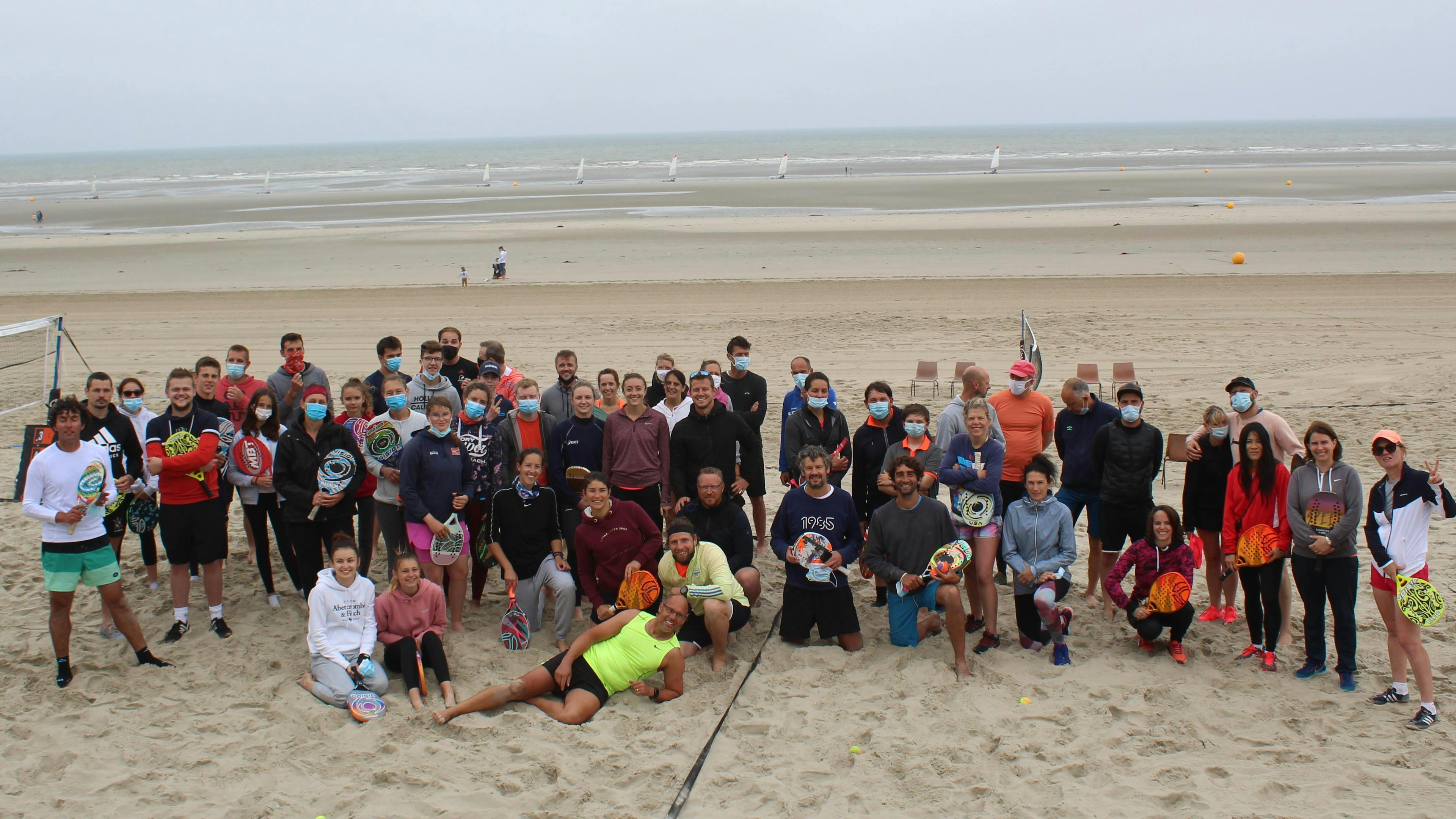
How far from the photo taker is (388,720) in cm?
582

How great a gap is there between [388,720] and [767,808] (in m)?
2.36

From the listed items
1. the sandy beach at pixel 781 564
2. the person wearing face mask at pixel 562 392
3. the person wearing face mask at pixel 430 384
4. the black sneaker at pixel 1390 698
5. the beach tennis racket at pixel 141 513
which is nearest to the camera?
the sandy beach at pixel 781 564

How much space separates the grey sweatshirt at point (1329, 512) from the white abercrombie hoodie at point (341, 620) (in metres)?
5.79

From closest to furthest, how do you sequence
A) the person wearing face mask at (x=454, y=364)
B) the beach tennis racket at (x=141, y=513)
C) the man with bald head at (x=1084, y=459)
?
the beach tennis racket at (x=141, y=513), the man with bald head at (x=1084, y=459), the person wearing face mask at (x=454, y=364)

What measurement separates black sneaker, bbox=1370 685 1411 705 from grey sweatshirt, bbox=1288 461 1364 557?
801 mm

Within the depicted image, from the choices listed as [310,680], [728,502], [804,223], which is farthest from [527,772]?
[804,223]

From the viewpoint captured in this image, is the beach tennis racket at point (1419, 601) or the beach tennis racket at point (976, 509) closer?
the beach tennis racket at point (1419, 601)

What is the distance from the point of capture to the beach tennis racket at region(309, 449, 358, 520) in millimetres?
6730

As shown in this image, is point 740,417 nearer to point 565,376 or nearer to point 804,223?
point 565,376

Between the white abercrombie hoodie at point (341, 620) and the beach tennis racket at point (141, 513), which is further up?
the beach tennis racket at point (141, 513)

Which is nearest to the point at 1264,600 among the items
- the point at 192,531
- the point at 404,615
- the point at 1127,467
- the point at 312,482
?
the point at 1127,467

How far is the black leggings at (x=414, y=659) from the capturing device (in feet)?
20.0

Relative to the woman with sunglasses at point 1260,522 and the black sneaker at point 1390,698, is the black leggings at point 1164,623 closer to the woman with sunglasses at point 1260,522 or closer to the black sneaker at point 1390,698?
the woman with sunglasses at point 1260,522

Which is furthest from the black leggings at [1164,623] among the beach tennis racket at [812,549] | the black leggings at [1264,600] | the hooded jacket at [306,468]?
the hooded jacket at [306,468]
